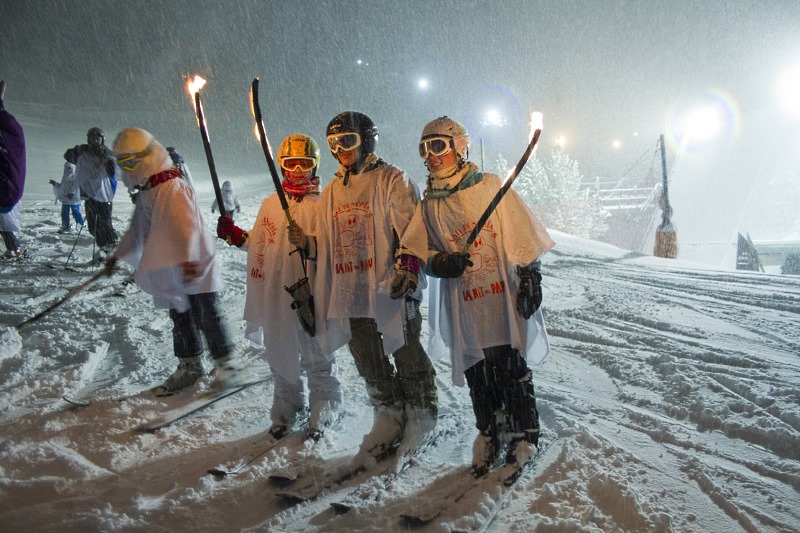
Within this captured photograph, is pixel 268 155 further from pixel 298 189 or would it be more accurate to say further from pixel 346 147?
pixel 346 147

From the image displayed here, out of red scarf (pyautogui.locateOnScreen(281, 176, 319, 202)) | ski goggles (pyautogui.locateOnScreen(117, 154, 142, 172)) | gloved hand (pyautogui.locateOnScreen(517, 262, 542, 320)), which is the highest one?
ski goggles (pyautogui.locateOnScreen(117, 154, 142, 172))

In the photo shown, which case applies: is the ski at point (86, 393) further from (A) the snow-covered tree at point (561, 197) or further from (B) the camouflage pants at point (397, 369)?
(A) the snow-covered tree at point (561, 197)

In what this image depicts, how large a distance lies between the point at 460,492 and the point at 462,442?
0.68 meters

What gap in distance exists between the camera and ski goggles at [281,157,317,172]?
130 inches

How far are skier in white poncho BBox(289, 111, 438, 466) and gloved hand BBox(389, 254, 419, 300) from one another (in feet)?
0.38

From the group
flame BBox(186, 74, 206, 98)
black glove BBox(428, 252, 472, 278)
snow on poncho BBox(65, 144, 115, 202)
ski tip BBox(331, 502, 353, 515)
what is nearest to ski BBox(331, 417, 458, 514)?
ski tip BBox(331, 502, 353, 515)

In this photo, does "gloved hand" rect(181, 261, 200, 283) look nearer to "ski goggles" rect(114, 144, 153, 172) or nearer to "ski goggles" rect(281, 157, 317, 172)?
"ski goggles" rect(114, 144, 153, 172)

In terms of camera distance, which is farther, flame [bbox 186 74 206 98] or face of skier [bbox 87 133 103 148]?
face of skier [bbox 87 133 103 148]

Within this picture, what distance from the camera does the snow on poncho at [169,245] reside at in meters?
3.86

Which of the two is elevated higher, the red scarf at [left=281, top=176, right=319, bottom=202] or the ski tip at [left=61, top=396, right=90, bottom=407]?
the red scarf at [left=281, top=176, right=319, bottom=202]

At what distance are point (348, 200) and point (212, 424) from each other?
214cm

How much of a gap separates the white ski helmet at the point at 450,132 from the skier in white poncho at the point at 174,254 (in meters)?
2.22

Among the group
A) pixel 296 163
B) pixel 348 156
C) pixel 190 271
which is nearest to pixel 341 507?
pixel 348 156

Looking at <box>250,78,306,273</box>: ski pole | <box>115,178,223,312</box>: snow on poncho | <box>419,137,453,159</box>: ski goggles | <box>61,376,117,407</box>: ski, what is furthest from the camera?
<box>61,376,117,407</box>: ski
